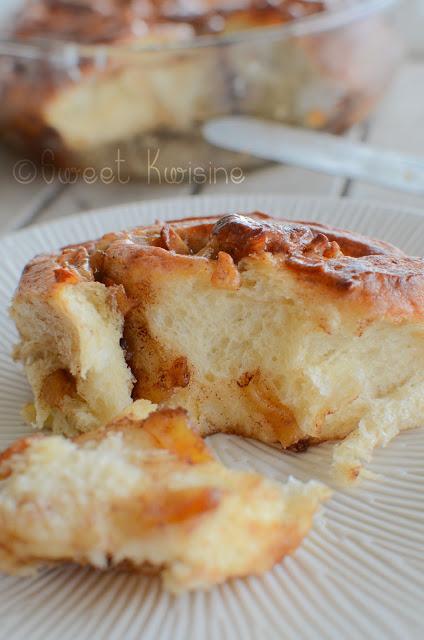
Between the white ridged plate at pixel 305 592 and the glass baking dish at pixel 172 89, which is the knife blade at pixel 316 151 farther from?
the white ridged plate at pixel 305 592

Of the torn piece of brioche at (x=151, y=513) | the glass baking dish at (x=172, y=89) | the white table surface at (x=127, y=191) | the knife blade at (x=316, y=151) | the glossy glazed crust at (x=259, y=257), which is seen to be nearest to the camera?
the torn piece of brioche at (x=151, y=513)

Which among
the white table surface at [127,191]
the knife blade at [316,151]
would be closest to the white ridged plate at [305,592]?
the knife blade at [316,151]

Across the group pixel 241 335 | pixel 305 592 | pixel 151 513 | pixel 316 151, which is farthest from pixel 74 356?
pixel 316 151

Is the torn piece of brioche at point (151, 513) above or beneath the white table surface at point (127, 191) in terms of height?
above

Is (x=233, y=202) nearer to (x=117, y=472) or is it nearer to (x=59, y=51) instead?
(x=59, y=51)

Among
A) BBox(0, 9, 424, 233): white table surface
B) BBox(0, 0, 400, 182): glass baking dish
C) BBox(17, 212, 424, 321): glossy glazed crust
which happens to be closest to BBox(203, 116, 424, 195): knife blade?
BBox(0, 0, 400, 182): glass baking dish

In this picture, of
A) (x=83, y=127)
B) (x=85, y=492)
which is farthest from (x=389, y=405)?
(x=83, y=127)

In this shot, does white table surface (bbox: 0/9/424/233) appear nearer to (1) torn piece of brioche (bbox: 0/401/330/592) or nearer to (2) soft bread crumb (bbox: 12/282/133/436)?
(2) soft bread crumb (bbox: 12/282/133/436)

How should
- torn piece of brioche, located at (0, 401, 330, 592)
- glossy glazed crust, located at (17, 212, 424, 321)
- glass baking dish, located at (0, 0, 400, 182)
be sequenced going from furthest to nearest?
1. glass baking dish, located at (0, 0, 400, 182)
2. glossy glazed crust, located at (17, 212, 424, 321)
3. torn piece of brioche, located at (0, 401, 330, 592)
